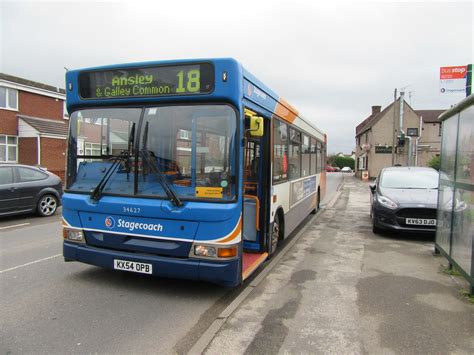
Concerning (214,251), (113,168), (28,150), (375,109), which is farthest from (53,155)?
(375,109)

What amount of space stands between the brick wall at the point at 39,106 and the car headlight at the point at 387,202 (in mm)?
24011

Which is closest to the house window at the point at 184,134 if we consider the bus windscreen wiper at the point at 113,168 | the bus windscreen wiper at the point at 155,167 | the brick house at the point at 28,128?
the bus windscreen wiper at the point at 155,167

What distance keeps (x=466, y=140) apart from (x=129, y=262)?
4724mm

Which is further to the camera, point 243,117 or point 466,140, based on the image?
point 466,140

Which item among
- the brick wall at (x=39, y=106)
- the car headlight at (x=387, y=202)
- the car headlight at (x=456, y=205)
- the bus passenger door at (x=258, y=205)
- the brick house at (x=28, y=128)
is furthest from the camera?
the brick wall at (x=39, y=106)

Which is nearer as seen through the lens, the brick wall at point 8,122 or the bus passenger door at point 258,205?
the bus passenger door at point 258,205

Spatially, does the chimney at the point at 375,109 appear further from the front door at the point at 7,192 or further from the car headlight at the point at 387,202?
the front door at the point at 7,192

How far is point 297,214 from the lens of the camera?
8.59m

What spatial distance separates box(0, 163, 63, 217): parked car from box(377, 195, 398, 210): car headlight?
→ 922 cm

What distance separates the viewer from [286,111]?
7109mm

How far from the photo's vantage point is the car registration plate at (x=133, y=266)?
4.54 m

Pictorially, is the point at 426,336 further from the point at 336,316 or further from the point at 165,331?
the point at 165,331

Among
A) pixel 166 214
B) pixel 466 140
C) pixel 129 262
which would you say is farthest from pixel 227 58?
pixel 466 140

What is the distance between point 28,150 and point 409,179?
76.4 feet
